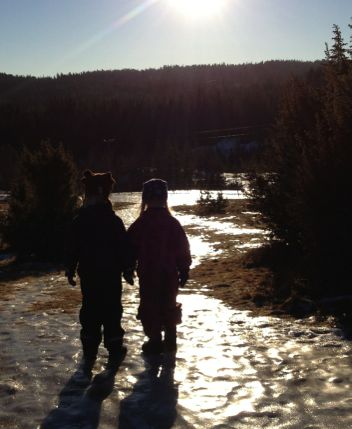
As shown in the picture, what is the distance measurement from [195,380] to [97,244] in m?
1.61

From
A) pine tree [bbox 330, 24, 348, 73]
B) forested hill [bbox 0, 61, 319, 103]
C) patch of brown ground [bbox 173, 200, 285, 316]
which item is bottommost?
patch of brown ground [bbox 173, 200, 285, 316]

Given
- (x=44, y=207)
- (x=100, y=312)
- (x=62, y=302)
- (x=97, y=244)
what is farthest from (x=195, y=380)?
(x=44, y=207)

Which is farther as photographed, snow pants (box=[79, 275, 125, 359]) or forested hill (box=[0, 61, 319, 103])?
forested hill (box=[0, 61, 319, 103])

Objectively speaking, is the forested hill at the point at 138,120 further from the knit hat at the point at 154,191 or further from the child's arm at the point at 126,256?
the child's arm at the point at 126,256

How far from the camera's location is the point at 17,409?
4562 mm

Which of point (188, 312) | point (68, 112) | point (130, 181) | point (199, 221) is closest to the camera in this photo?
point (188, 312)

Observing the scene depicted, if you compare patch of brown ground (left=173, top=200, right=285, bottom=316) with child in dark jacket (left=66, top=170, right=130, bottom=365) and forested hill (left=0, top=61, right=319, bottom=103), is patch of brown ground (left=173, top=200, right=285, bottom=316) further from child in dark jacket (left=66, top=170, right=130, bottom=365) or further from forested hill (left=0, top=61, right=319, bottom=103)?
Answer: forested hill (left=0, top=61, right=319, bottom=103)

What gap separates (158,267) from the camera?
5.99 meters

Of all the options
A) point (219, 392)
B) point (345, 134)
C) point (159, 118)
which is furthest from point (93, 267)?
point (159, 118)

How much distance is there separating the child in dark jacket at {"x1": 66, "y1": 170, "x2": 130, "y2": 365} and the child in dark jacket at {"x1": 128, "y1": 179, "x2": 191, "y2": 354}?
381 millimetres

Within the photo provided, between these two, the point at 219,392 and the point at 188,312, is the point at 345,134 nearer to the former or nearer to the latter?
the point at 188,312

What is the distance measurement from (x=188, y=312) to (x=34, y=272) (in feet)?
23.3

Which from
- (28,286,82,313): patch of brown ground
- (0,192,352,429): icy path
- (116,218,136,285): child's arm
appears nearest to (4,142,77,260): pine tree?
(28,286,82,313): patch of brown ground

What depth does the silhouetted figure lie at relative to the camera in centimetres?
428
